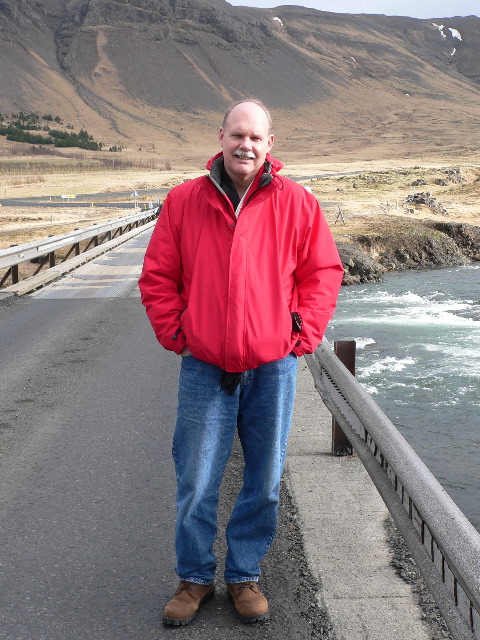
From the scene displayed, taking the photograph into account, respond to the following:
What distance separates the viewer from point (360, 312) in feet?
62.7

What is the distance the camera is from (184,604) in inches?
131

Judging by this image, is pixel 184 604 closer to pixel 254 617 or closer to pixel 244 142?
pixel 254 617

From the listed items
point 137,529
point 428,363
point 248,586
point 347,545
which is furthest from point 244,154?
point 428,363

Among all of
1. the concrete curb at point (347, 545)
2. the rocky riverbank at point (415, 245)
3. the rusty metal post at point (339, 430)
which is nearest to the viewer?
the concrete curb at point (347, 545)

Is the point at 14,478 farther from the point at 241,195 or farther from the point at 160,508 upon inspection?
the point at 241,195

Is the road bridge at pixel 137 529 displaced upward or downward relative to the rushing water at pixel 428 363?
Answer: upward

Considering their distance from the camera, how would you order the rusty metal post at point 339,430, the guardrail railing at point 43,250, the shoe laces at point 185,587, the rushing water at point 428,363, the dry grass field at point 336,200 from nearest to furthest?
the shoe laces at point 185,587 → the rusty metal post at point 339,430 → the rushing water at point 428,363 → the guardrail railing at point 43,250 → the dry grass field at point 336,200

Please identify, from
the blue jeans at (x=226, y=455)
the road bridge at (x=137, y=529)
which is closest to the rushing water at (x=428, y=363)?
the road bridge at (x=137, y=529)

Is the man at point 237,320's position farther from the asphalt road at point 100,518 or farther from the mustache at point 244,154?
the asphalt road at point 100,518

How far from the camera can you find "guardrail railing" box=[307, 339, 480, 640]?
2336mm

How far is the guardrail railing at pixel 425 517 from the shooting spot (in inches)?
92.0

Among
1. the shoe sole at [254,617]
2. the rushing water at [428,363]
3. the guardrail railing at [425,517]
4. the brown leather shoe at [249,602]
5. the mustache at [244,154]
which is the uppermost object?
the mustache at [244,154]

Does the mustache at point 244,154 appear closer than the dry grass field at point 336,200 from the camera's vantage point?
Yes

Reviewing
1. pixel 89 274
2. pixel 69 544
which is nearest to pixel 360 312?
pixel 89 274
